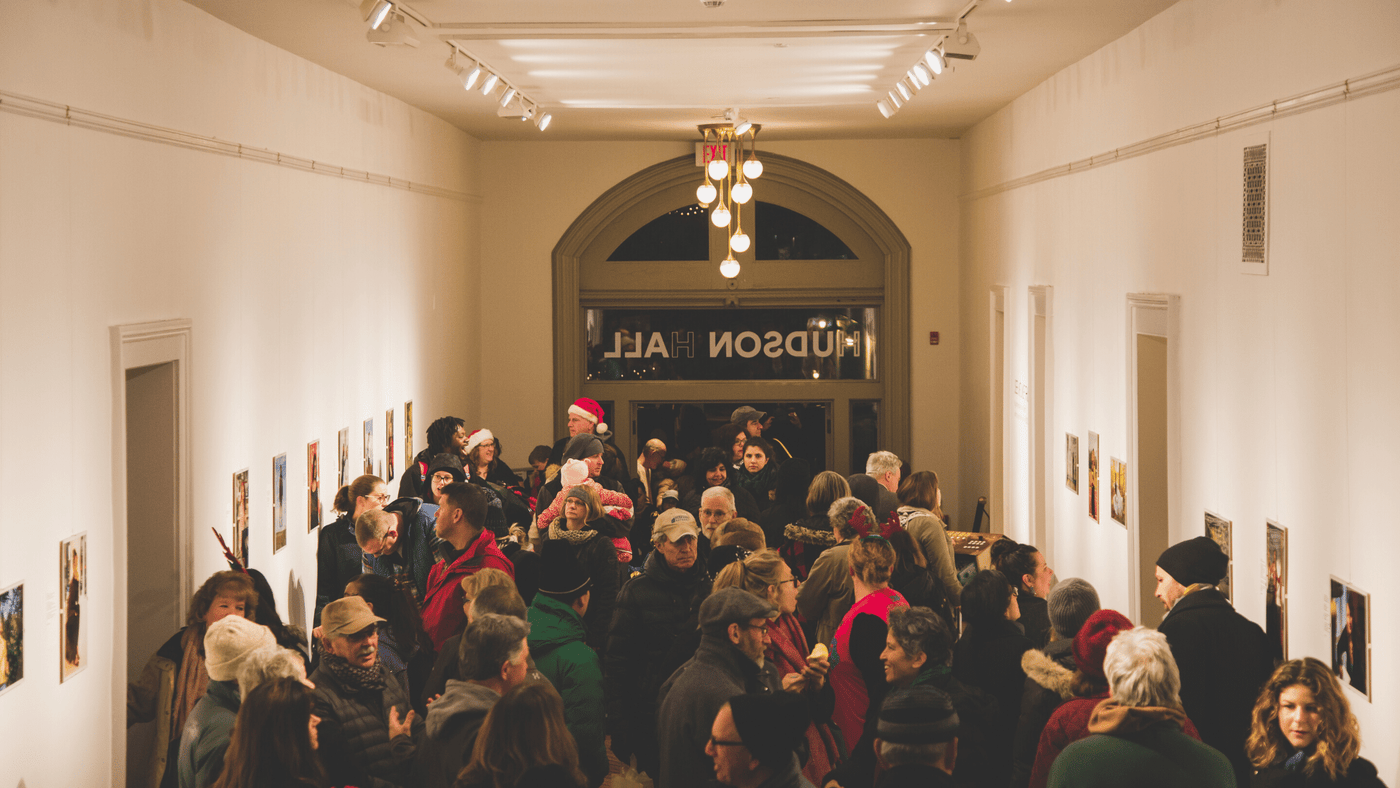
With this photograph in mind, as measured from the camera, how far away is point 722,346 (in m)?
15.1

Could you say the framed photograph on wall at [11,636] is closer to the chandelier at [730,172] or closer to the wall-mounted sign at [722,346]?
the chandelier at [730,172]

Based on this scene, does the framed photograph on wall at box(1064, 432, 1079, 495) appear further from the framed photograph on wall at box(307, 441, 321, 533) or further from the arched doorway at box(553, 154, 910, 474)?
the arched doorway at box(553, 154, 910, 474)

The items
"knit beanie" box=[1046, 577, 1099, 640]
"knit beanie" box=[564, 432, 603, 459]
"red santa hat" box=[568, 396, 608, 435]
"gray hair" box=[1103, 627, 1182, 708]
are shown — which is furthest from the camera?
"red santa hat" box=[568, 396, 608, 435]

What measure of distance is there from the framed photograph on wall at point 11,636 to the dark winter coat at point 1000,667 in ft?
11.4

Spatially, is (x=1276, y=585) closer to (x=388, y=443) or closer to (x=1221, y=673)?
(x=1221, y=673)

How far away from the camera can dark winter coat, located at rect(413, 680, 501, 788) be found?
395cm

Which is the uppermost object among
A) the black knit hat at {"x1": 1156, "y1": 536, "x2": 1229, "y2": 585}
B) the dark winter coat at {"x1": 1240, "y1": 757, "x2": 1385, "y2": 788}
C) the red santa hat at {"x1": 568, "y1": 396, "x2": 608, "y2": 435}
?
the red santa hat at {"x1": 568, "y1": 396, "x2": 608, "y2": 435}

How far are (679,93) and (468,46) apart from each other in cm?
280

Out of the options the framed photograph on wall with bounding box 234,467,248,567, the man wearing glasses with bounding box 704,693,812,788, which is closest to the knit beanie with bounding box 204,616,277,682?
the man wearing glasses with bounding box 704,693,812,788

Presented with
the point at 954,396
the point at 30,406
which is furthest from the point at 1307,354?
the point at 954,396

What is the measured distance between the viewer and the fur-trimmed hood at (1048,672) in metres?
4.33

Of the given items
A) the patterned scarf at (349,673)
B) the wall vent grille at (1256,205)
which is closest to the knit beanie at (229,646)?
the patterned scarf at (349,673)

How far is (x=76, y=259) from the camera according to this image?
534 centimetres

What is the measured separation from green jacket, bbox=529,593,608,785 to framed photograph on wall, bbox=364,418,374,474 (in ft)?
17.5
